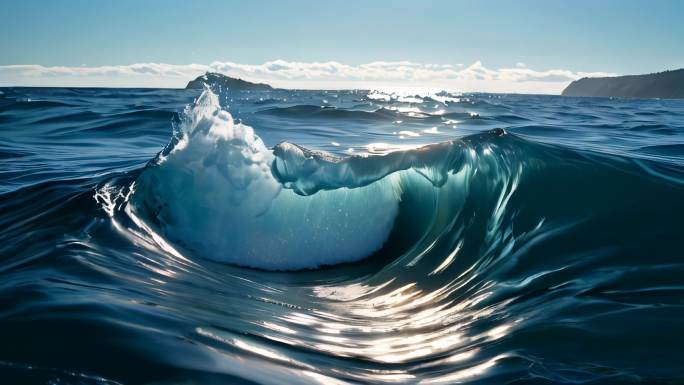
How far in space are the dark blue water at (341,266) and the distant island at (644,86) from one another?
149 m

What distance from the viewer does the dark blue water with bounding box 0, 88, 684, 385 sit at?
2.04 meters

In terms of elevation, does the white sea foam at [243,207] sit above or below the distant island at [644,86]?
below

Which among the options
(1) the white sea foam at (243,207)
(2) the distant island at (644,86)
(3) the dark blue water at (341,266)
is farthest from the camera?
(2) the distant island at (644,86)

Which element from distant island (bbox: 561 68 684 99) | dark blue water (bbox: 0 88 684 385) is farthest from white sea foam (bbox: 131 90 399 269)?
distant island (bbox: 561 68 684 99)

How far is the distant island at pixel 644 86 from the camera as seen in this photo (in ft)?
443

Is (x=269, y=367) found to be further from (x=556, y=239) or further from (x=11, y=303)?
(x=556, y=239)

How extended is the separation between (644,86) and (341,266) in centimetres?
16933

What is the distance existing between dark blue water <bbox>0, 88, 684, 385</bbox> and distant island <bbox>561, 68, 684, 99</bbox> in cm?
14886

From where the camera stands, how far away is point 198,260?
426 centimetres

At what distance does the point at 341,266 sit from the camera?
4750mm

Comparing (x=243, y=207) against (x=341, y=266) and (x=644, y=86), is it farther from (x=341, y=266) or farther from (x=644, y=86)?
(x=644, y=86)

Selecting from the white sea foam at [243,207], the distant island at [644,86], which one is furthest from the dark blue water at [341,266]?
the distant island at [644,86]

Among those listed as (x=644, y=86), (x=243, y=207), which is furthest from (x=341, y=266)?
(x=644, y=86)

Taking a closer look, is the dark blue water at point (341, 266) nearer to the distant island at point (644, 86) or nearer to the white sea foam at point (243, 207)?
the white sea foam at point (243, 207)
